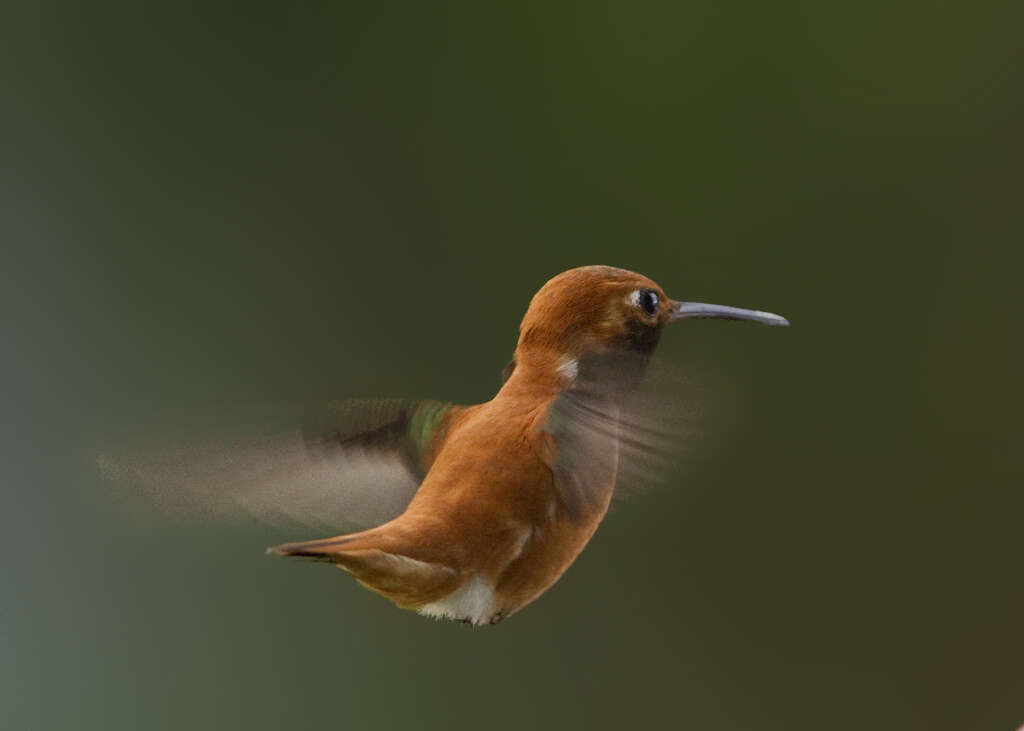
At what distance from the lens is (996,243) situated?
1047 millimetres

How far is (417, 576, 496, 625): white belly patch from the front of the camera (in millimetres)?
437

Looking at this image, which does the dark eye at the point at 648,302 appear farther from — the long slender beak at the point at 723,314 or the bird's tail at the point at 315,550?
the bird's tail at the point at 315,550

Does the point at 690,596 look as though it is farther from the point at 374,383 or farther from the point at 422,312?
the point at 374,383

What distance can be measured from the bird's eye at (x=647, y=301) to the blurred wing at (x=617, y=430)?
0.07 ft

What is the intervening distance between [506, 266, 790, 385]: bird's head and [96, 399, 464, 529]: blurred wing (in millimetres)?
67

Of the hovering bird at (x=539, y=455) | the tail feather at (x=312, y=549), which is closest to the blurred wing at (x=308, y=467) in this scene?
the hovering bird at (x=539, y=455)

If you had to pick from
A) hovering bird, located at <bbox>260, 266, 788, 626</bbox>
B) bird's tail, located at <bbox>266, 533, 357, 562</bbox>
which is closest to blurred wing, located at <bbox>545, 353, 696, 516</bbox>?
hovering bird, located at <bbox>260, 266, 788, 626</bbox>

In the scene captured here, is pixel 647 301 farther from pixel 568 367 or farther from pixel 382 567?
pixel 382 567

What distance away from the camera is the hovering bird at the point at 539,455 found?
420mm

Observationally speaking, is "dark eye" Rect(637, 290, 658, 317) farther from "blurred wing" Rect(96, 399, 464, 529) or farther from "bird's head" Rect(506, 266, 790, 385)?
"blurred wing" Rect(96, 399, 464, 529)

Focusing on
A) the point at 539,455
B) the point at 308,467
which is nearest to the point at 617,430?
the point at 539,455

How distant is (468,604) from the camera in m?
0.44

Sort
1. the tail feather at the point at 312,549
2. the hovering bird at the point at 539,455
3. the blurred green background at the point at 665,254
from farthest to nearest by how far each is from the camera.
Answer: the blurred green background at the point at 665,254 → the hovering bird at the point at 539,455 → the tail feather at the point at 312,549

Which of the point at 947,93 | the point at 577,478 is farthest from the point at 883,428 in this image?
the point at 577,478
